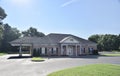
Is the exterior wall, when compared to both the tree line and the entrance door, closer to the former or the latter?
the entrance door

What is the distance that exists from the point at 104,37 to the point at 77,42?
37.5 m

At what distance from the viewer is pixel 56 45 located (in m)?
42.8

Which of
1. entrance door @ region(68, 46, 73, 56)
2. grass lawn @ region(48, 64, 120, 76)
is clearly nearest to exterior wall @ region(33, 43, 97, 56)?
entrance door @ region(68, 46, 73, 56)

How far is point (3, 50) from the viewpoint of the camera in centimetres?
6525

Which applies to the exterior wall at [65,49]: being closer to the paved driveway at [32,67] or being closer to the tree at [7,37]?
the paved driveway at [32,67]

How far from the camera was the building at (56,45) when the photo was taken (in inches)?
1599

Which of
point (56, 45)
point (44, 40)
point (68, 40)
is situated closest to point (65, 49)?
point (68, 40)

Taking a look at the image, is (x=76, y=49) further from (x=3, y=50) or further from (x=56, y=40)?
(x=3, y=50)

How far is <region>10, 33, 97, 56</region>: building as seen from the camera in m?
40.6

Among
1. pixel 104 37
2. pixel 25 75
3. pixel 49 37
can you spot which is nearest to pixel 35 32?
pixel 104 37

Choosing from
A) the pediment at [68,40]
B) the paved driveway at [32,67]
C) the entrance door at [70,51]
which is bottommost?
the paved driveway at [32,67]

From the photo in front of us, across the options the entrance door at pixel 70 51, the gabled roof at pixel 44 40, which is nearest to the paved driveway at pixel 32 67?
the gabled roof at pixel 44 40

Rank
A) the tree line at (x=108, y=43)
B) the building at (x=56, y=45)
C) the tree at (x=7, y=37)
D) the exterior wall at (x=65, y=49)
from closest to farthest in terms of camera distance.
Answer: the building at (x=56, y=45), the exterior wall at (x=65, y=49), the tree at (x=7, y=37), the tree line at (x=108, y=43)

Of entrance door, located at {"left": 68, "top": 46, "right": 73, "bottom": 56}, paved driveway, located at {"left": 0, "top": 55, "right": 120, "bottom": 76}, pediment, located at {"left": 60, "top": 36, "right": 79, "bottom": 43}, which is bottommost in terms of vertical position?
paved driveway, located at {"left": 0, "top": 55, "right": 120, "bottom": 76}
